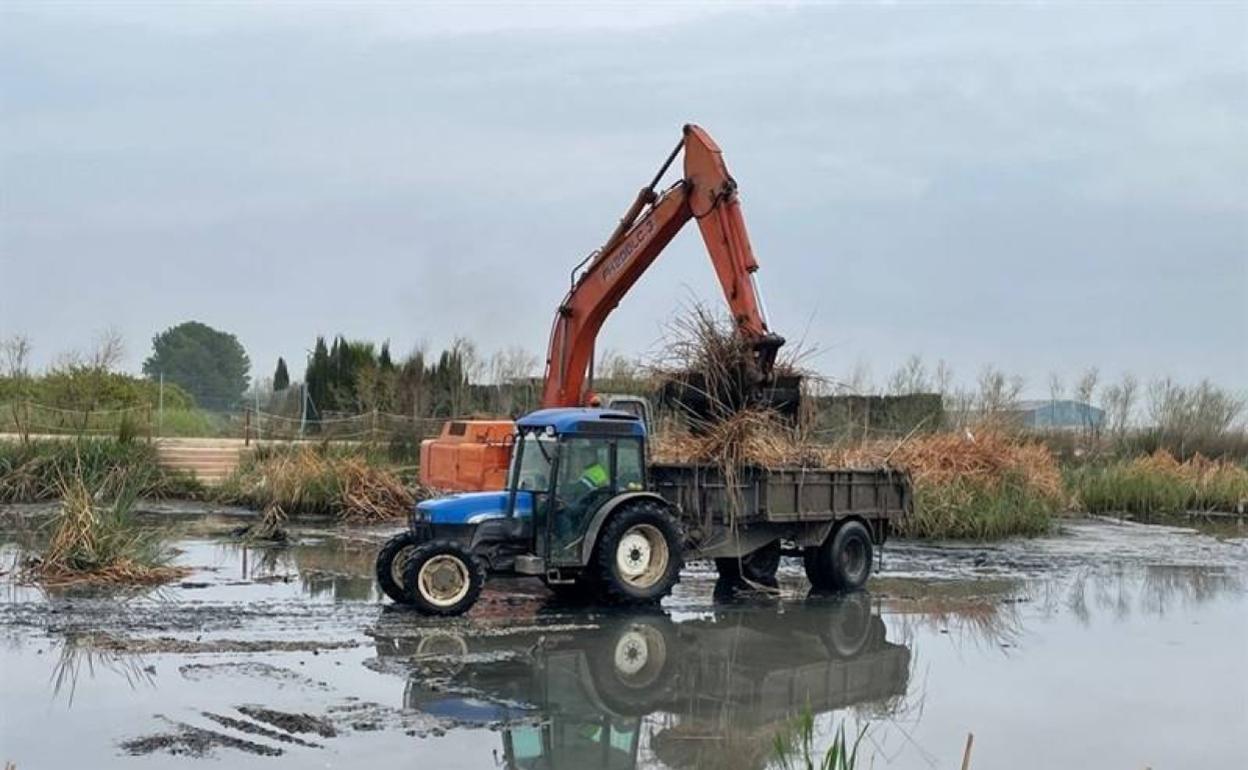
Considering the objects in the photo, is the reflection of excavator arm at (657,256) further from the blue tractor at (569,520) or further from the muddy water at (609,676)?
the muddy water at (609,676)

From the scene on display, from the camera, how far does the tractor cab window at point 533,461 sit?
13.6 metres

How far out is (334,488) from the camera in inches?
948

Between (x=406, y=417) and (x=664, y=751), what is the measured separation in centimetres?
2166

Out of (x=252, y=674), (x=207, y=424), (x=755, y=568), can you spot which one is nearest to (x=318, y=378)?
(x=207, y=424)

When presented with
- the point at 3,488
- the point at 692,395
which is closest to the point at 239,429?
the point at 3,488

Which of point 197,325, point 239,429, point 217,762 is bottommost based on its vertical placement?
point 217,762

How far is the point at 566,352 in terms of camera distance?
19344 millimetres

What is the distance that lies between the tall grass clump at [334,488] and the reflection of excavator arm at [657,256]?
5498 mm

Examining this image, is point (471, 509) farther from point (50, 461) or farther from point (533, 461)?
point (50, 461)

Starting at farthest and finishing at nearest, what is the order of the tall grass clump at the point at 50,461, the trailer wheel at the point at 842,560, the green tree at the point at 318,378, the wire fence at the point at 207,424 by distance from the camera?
1. the green tree at the point at 318,378
2. the wire fence at the point at 207,424
3. the tall grass clump at the point at 50,461
4. the trailer wheel at the point at 842,560

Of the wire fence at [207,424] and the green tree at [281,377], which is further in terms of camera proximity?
the green tree at [281,377]

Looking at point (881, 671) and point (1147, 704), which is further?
point (881, 671)

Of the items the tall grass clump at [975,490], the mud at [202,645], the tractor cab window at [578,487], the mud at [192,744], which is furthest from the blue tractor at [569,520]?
the tall grass clump at [975,490]

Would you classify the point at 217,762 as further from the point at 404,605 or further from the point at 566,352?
the point at 566,352
